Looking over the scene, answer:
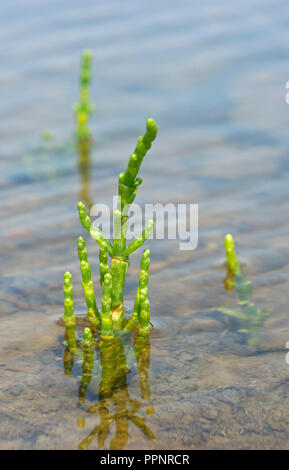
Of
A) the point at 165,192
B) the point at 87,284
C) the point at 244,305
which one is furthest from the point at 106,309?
the point at 165,192

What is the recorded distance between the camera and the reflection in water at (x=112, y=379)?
9.47ft

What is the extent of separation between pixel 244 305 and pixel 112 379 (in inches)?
45.5

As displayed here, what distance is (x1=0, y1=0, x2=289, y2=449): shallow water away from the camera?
3.05 m

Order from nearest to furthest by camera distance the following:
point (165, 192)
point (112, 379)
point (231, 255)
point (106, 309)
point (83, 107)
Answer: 1. point (112, 379)
2. point (106, 309)
3. point (231, 255)
4. point (165, 192)
5. point (83, 107)

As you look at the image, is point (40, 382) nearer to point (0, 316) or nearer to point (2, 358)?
point (2, 358)

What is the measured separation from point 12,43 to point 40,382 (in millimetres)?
7203

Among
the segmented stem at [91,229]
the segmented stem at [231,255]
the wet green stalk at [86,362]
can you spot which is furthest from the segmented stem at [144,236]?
the segmented stem at [231,255]

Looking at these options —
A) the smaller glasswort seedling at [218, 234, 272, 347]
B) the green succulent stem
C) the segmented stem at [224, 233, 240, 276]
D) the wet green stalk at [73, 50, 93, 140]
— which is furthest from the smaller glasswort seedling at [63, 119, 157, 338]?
the wet green stalk at [73, 50, 93, 140]

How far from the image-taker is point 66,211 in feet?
18.2

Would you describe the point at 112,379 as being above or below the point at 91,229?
below

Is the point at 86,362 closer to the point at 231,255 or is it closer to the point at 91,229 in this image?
the point at 91,229

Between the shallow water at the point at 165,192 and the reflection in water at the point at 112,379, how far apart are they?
3 centimetres

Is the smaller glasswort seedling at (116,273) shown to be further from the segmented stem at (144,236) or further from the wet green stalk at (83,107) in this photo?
the wet green stalk at (83,107)

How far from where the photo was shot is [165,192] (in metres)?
5.84
